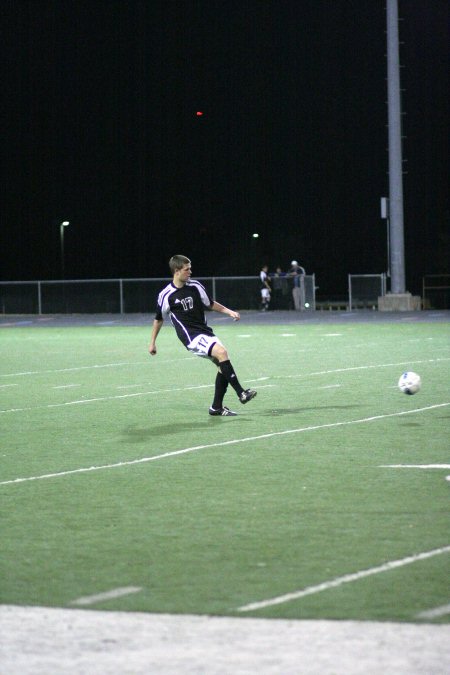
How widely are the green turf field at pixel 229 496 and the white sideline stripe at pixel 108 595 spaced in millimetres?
36

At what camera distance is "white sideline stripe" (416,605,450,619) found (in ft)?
21.0

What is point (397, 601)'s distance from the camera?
6734 millimetres

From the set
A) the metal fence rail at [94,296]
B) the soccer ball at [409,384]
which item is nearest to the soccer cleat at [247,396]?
the soccer ball at [409,384]

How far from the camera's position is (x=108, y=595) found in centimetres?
702

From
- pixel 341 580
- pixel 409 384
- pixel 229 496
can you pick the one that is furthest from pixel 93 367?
pixel 341 580

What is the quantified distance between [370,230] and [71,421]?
112 meters

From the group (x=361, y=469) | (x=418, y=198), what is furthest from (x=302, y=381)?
(x=418, y=198)

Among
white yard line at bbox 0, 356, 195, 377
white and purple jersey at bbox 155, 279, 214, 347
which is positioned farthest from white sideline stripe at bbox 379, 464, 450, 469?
white yard line at bbox 0, 356, 195, 377

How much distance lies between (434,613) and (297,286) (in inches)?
1939

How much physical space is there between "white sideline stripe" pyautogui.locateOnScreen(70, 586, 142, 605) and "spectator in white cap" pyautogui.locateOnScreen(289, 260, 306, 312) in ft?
158

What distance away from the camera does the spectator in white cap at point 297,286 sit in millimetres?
55312

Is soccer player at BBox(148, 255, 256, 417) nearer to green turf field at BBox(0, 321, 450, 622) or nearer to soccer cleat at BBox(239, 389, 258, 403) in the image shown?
soccer cleat at BBox(239, 389, 258, 403)

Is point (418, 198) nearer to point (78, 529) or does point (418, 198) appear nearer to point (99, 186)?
point (99, 186)

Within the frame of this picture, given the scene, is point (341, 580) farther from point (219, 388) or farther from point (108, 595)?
point (219, 388)
